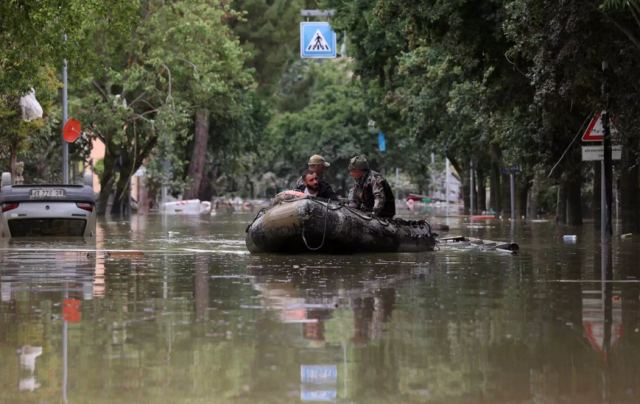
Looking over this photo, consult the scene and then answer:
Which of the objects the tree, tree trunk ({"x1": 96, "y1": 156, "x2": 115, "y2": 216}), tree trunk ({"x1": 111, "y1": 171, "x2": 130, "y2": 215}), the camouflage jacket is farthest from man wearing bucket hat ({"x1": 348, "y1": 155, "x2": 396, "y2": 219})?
tree trunk ({"x1": 111, "y1": 171, "x2": 130, "y2": 215})

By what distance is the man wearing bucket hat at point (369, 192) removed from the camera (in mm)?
21234

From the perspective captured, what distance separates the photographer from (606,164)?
2608cm

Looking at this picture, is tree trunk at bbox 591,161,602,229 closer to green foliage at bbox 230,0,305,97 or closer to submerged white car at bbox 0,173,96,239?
submerged white car at bbox 0,173,96,239

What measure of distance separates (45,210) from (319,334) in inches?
781

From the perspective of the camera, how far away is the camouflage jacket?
21.2 metres

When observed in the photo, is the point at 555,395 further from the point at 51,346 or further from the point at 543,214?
the point at 543,214

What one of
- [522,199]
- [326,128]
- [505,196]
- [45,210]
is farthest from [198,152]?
[326,128]

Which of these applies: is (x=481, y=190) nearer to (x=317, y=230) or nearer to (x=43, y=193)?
(x=43, y=193)

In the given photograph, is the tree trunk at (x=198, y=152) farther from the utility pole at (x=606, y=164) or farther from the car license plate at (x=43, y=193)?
the utility pole at (x=606, y=164)

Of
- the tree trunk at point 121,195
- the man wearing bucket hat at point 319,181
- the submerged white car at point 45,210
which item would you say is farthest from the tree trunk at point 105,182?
the man wearing bucket hat at point 319,181

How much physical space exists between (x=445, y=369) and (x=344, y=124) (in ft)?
343

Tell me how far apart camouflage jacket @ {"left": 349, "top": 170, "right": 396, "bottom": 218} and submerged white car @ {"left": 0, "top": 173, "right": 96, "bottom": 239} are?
906 centimetres

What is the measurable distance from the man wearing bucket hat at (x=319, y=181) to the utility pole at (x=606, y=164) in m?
5.52

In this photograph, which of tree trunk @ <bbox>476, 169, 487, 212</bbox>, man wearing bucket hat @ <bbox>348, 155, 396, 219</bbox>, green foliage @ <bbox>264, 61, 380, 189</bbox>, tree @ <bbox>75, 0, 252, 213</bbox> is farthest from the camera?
green foliage @ <bbox>264, 61, 380, 189</bbox>
